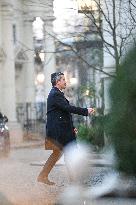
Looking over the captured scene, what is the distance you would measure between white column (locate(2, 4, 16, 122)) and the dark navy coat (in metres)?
17.9

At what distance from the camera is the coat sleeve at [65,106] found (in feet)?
32.9

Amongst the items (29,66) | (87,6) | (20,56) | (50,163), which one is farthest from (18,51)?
(50,163)

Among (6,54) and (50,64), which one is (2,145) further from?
(50,64)

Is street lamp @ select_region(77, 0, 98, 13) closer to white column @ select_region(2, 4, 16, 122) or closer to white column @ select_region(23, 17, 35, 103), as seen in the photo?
white column @ select_region(2, 4, 16, 122)

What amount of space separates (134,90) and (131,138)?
19.9 inches

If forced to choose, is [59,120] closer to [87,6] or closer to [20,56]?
[87,6]

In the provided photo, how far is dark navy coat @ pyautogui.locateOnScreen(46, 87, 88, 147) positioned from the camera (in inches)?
404

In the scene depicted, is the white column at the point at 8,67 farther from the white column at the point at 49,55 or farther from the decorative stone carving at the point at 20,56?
the decorative stone carving at the point at 20,56

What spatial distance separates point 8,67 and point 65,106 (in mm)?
18199

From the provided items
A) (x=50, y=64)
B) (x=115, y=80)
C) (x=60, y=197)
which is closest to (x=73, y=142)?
(x=60, y=197)

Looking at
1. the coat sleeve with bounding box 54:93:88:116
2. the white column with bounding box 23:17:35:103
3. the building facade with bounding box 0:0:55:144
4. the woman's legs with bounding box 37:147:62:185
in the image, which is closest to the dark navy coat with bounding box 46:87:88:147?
the coat sleeve with bounding box 54:93:88:116

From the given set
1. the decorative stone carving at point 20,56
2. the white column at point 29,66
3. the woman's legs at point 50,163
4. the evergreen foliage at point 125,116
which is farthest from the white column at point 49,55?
the evergreen foliage at point 125,116

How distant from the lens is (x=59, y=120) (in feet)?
34.2

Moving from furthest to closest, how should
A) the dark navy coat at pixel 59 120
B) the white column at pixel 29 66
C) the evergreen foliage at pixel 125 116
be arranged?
the white column at pixel 29 66, the dark navy coat at pixel 59 120, the evergreen foliage at pixel 125 116
